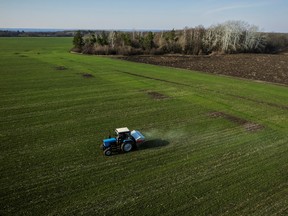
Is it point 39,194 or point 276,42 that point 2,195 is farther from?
point 276,42

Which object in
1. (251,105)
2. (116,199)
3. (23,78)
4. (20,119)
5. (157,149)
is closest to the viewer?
(116,199)

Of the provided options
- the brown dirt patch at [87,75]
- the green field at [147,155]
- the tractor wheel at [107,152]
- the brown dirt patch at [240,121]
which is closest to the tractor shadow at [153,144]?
the green field at [147,155]

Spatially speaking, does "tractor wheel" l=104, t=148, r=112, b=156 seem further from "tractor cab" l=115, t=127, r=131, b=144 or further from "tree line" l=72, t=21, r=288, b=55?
"tree line" l=72, t=21, r=288, b=55

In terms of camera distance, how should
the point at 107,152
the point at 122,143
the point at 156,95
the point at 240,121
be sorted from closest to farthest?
the point at 107,152, the point at 122,143, the point at 240,121, the point at 156,95

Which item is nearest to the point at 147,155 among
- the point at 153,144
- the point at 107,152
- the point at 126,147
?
the point at 126,147

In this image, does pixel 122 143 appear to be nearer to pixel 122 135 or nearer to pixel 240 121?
pixel 122 135

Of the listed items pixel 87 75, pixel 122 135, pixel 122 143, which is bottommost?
pixel 87 75

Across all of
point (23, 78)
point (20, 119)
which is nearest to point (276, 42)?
point (23, 78)
